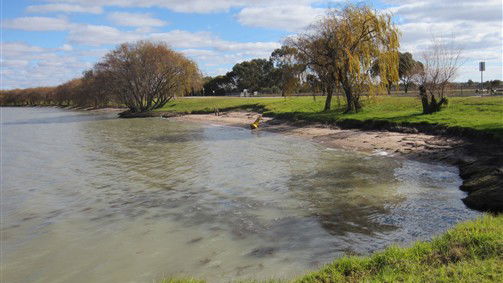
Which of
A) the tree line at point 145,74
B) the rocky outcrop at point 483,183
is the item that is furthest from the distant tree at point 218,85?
the rocky outcrop at point 483,183

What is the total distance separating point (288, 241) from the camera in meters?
9.79

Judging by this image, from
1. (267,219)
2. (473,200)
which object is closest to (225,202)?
(267,219)

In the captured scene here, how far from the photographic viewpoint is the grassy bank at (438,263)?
19.2 ft

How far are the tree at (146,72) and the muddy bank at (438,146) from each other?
36044 mm

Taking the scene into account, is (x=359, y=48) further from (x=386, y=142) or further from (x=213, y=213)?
(x=213, y=213)

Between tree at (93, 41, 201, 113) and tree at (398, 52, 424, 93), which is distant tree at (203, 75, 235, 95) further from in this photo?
tree at (398, 52, 424, 93)

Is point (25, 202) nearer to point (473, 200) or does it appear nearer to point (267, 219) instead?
point (267, 219)

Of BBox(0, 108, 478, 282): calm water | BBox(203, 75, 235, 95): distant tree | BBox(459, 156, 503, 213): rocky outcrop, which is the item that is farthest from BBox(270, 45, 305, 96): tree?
BBox(203, 75, 235, 95): distant tree

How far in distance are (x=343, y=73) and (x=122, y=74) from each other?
1703 inches

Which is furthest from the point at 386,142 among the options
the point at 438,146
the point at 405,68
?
the point at 405,68

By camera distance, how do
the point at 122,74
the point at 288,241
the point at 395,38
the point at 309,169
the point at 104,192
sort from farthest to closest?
the point at 122,74, the point at 395,38, the point at 309,169, the point at 104,192, the point at 288,241

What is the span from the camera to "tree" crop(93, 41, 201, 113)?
66.4 meters

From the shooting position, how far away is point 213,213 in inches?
488

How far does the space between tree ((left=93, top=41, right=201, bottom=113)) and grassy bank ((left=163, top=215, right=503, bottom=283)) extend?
62.9 metres
